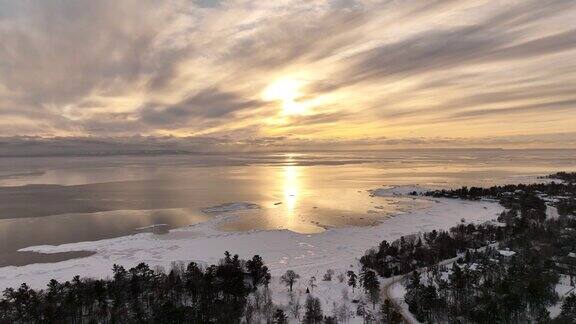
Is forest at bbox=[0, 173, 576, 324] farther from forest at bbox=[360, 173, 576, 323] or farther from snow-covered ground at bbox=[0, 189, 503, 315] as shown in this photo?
snow-covered ground at bbox=[0, 189, 503, 315]

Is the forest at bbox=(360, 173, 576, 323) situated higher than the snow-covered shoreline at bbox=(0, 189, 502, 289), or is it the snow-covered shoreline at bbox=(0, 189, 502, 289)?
the snow-covered shoreline at bbox=(0, 189, 502, 289)

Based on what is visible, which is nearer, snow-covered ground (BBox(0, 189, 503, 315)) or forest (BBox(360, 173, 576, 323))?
forest (BBox(360, 173, 576, 323))

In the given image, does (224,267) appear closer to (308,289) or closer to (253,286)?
(253,286)

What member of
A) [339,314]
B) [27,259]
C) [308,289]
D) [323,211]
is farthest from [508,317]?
[27,259]

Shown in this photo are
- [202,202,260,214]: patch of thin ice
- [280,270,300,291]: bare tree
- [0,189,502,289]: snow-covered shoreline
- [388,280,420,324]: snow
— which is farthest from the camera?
[202,202,260,214]: patch of thin ice

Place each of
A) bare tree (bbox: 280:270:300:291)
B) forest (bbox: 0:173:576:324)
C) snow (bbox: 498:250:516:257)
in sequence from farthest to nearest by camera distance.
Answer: snow (bbox: 498:250:516:257)
bare tree (bbox: 280:270:300:291)
forest (bbox: 0:173:576:324)

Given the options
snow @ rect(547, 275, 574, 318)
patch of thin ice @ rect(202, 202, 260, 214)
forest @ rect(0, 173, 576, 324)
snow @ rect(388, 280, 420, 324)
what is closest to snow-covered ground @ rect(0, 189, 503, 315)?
forest @ rect(0, 173, 576, 324)

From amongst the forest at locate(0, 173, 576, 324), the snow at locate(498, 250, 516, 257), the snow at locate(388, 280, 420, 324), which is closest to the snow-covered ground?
the forest at locate(0, 173, 576, 324)

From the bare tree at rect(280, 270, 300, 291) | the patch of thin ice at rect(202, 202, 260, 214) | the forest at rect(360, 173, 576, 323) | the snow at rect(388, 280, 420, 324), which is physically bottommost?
the snow at rect(388, 280, 420, 324)

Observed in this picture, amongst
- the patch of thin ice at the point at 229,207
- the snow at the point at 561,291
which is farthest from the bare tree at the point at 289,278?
the patch of thin ice at the point at 229,207
